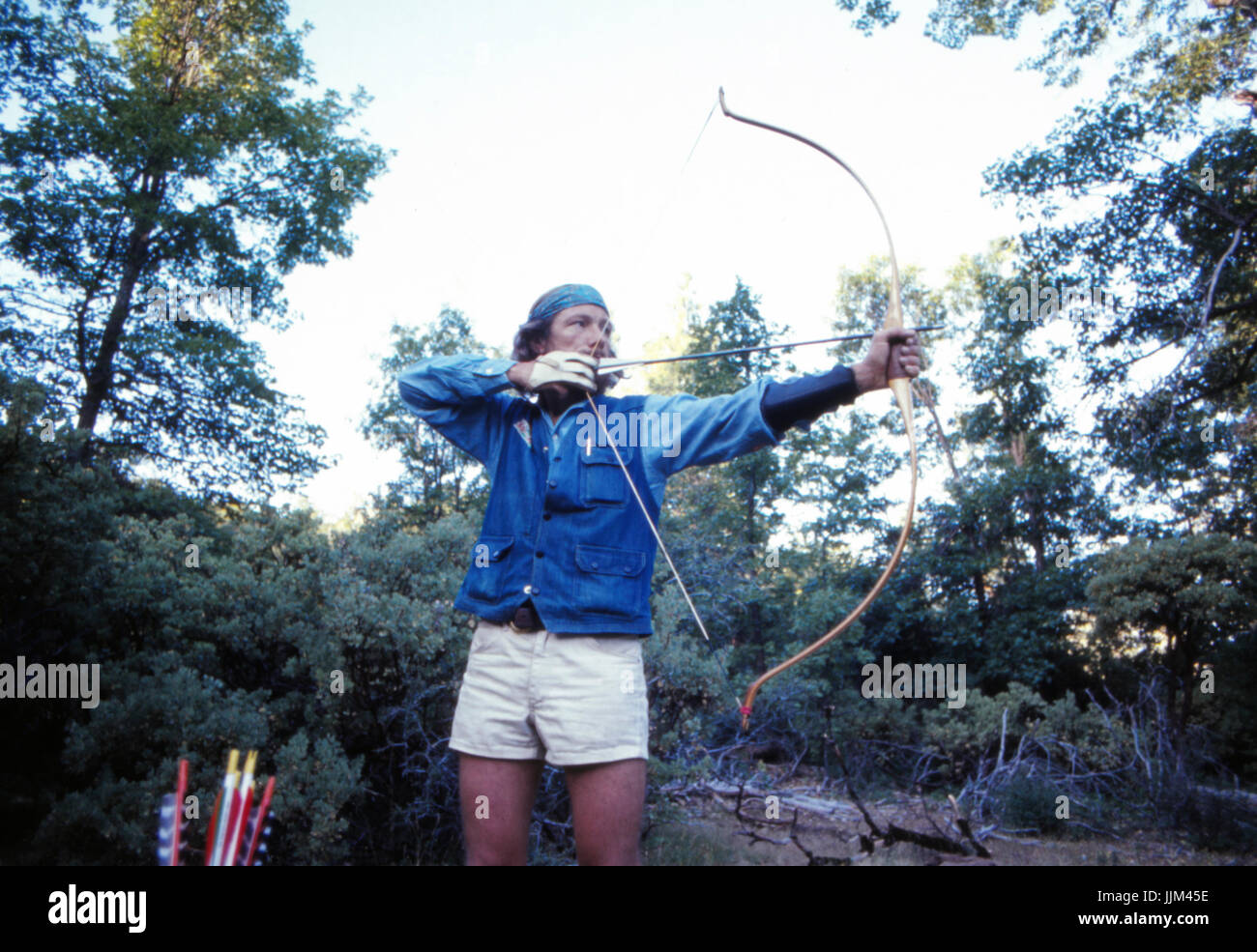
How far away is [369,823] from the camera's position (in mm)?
3486

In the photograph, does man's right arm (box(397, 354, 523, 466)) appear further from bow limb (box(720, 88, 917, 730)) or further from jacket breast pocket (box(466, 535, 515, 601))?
bow limb (box(720, 88, 917, 730))

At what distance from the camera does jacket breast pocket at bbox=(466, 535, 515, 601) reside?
67.0 inches

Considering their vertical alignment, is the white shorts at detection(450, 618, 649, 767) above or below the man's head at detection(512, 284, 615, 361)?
below

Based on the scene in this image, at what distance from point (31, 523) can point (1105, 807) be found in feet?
26.5

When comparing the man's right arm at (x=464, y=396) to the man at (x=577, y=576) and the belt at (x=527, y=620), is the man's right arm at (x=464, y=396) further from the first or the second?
the belt at (x=527, y=620)

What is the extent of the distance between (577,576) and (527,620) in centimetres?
14

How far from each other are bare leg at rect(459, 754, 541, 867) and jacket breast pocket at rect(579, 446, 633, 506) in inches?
22.2

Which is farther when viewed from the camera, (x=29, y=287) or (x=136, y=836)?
(x=29, y=287)

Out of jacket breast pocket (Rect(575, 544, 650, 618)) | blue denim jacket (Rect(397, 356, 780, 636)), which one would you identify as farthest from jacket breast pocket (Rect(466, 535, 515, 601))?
jacket breast pocket (Rect(575, 544, 650, 618))

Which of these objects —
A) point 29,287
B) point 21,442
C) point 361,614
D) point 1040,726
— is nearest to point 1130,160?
point 1040,726

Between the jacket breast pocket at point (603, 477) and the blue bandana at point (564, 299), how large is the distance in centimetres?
41

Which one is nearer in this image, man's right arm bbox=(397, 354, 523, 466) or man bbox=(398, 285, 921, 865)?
man bbox=(398, 285, 921, 865)

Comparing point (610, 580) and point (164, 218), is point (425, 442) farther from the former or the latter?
point (610, 580)
